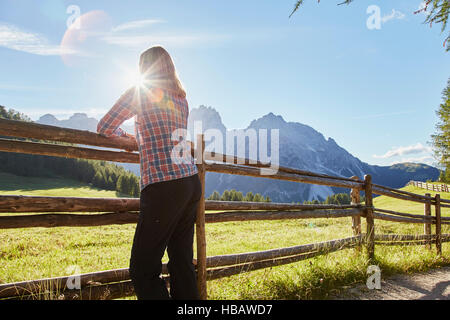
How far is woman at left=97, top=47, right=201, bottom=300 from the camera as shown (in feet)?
6.68

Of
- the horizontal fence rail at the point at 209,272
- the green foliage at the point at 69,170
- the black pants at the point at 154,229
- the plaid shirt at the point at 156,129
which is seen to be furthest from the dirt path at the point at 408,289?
the green foliage at the point at 69,170

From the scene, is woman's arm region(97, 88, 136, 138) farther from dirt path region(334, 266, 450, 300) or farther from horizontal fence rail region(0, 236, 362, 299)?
dirt path region(334, 266, 450, 300)

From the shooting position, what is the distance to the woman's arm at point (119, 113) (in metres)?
2.21

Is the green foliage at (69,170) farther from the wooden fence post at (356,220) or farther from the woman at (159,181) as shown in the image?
the woman at (159,181)

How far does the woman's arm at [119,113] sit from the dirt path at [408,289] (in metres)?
3.30

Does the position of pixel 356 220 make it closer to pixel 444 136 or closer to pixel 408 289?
pixel 408 289

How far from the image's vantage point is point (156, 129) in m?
2.12

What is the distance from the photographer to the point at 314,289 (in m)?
3.69

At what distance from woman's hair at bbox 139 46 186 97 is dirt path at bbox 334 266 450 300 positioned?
3255 millimetres

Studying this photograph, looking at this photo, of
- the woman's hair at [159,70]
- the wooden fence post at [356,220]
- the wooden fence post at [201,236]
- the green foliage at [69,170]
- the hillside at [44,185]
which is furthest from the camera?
the green foliage at [69,170]

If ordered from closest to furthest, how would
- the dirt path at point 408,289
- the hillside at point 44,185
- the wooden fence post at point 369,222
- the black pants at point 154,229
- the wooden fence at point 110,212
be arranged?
the black pants at point 154,229 < the wooden fence at point 110,212 < the dirt path at point 408,289 < the wooden fence post at point 369,222 < the hillside at point 44,185

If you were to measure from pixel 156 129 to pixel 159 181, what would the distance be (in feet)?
1.26

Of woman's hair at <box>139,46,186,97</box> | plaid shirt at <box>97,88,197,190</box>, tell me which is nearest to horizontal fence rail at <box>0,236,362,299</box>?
plaid shirt at <box>97,88,197,190</box>
